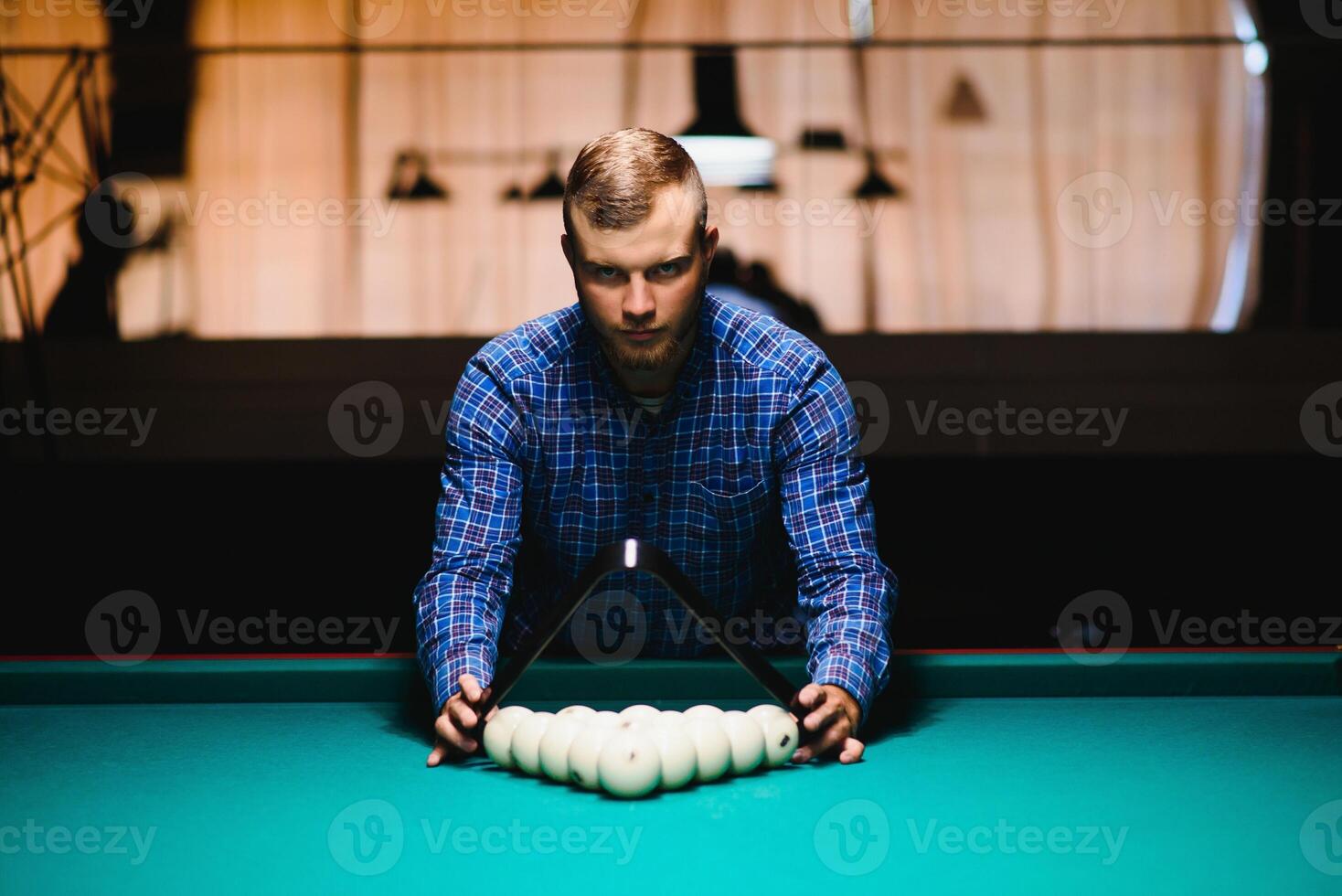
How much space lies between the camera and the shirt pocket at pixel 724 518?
2279 millimetres

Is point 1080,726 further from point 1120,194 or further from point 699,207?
point 1120,194

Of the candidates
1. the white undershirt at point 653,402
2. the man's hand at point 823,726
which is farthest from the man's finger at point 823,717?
the white undershirt at point 653,402

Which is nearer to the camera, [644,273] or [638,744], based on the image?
[638,744]

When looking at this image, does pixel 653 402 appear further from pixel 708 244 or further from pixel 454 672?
pixel 454 672

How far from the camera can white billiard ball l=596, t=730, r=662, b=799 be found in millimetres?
1585

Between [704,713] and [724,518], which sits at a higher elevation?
[724,518]

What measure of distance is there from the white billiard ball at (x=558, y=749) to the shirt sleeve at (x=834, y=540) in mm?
387

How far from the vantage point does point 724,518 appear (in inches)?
90.8

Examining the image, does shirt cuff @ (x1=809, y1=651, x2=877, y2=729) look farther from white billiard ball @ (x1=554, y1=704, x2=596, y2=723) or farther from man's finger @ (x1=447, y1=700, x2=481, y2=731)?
man's finger @ (x1=447, y1=700, x2=481, y2=731)

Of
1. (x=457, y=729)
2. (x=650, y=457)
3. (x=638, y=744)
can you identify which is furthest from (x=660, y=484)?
(x=638, y=744)

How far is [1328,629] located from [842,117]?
14.0ft

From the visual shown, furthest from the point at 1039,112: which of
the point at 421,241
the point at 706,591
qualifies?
the point at 706,591

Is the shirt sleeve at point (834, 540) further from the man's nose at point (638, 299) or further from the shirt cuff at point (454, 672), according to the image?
the shirt cuff at point (454, 672)

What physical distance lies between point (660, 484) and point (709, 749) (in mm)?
709
